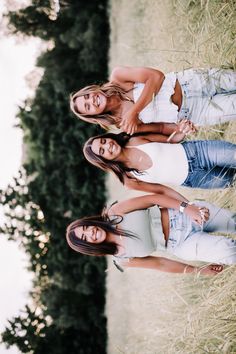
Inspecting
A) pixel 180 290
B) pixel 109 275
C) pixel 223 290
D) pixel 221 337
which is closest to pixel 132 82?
pixel 223 290

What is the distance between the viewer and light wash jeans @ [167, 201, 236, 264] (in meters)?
3.32

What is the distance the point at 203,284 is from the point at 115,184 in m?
10.2

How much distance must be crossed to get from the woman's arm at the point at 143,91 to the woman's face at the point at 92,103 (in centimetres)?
17

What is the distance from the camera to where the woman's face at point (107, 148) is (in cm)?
326

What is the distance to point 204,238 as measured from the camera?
3350 millimetres

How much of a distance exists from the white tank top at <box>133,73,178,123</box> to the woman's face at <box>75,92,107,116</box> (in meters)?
0.24

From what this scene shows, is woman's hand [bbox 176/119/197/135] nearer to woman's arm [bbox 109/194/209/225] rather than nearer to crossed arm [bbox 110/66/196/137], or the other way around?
crossed arm [bbox 110/66/196/137]

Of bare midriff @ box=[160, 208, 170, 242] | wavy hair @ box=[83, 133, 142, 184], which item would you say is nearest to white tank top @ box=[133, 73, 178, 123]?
wavy hair @ box=[83, 133, 142, 184]

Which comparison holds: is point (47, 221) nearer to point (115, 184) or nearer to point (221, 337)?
point (115, 184)

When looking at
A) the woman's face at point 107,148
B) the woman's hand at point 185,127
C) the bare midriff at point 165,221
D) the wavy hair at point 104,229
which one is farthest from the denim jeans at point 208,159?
the wavy hair at point 104,229

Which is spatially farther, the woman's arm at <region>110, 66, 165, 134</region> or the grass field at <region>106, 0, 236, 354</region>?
the grass field at <region>106, 0, 236, 354</region>

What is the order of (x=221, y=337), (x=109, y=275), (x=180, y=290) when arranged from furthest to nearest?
(x=109, y=275) < (x=180, y=290) < (x=221, y=337)

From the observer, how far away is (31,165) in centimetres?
1408

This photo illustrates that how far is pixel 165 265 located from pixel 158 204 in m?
0.59
